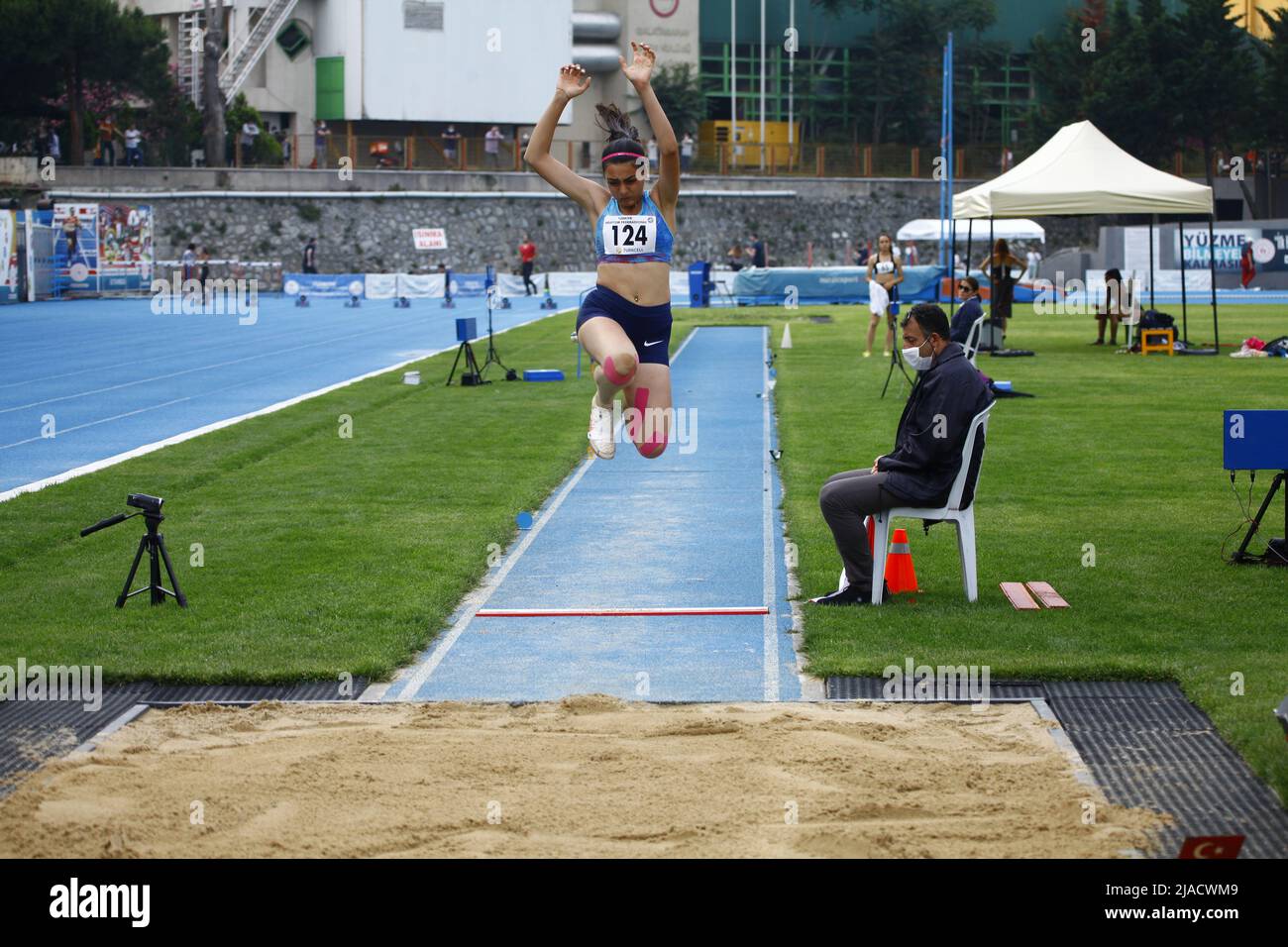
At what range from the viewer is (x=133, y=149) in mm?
60438

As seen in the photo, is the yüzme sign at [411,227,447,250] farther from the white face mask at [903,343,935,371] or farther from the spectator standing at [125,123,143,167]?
the white face mask at [903,343,935,371]

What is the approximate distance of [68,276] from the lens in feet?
169

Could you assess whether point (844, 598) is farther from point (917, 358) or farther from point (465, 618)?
point (465, 618)

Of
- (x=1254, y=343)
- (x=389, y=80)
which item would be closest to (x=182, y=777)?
(x=1254, y=343)

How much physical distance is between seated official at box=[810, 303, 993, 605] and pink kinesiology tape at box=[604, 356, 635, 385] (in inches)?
89.9

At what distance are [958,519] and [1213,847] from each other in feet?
14.8

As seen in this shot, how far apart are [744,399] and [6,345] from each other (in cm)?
1724

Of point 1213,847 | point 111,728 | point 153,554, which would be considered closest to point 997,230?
point 153,554

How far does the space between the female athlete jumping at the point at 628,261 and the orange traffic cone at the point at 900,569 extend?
255cm


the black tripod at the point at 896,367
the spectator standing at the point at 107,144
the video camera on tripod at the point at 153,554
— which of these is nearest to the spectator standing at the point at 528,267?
the spectator standing at the point at 107,144

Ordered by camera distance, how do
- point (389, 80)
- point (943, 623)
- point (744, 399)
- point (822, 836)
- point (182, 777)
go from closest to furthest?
point (822, 836)
point (182, 777)
point (943, 623)
point (744, 399)
point (389, 80)

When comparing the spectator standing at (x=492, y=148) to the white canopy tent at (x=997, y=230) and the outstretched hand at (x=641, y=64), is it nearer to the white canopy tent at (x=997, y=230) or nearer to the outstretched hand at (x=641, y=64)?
the white canopy tent at (x=997, y=230)

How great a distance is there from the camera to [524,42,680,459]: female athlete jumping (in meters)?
8.24
